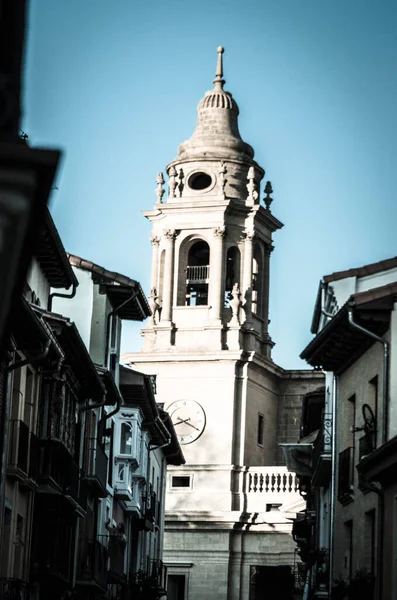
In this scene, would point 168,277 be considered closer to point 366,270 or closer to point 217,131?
point 217,131

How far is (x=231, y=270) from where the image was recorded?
74.7m

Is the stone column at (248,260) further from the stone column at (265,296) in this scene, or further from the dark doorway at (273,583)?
the dark doorway at (273,583)

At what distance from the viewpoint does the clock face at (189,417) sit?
74.3 metres

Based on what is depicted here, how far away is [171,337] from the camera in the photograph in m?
74.1

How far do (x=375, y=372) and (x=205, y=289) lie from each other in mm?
46085

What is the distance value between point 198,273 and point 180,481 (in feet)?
33.8

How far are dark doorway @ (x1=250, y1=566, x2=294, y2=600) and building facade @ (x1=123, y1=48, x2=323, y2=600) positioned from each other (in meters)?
1.54

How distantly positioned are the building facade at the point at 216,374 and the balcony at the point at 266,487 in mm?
48

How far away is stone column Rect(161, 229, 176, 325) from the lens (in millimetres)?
72938

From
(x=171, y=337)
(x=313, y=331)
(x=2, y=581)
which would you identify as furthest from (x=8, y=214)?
(x=171, y=337)

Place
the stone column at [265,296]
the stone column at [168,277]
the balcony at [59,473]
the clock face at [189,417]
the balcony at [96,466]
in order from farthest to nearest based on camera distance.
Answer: the stone column at [265,296]
the clock face at [189,417]
the stone column at [168,277]
the balcony at [96,466]
the balcony at [59,473]

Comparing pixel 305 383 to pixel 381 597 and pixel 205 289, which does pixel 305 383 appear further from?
pixel 381 597

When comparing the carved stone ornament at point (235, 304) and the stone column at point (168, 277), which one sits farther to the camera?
the stone column at point (168, 277)

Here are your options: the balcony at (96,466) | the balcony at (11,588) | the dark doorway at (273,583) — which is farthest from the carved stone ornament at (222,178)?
the balcony at (11,588)
